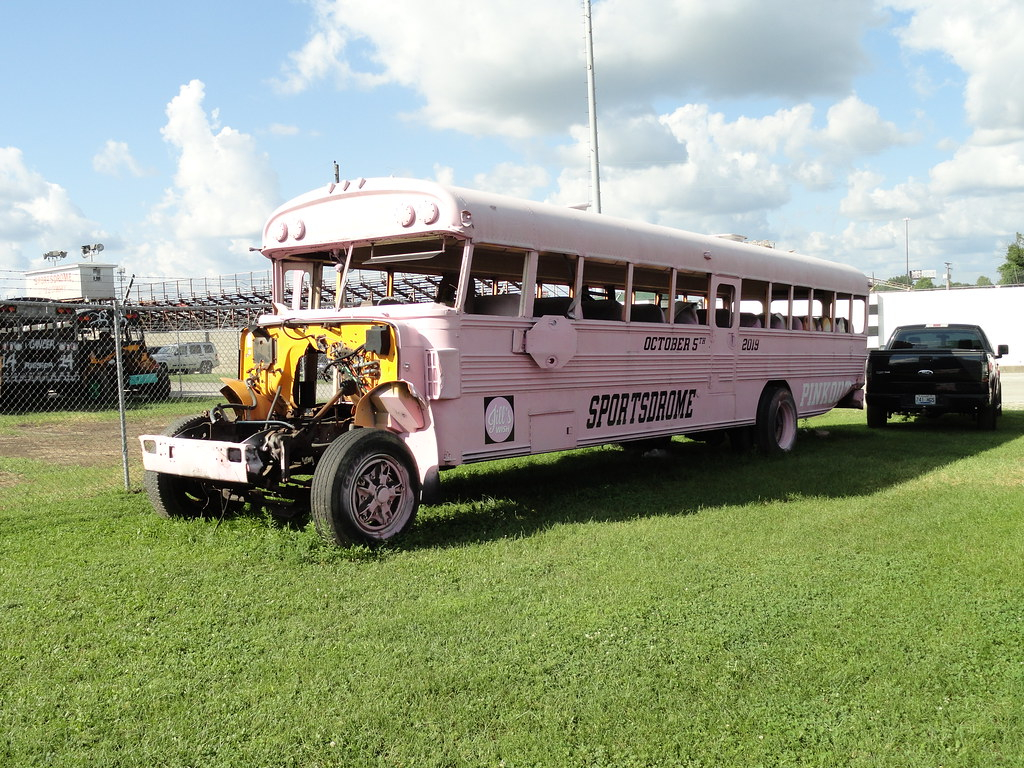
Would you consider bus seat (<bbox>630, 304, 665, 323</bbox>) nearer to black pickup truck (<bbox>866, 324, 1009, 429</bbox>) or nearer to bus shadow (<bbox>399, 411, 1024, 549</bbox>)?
bus shadow (<bbox>399, 411, 1024, 549</bbox>)

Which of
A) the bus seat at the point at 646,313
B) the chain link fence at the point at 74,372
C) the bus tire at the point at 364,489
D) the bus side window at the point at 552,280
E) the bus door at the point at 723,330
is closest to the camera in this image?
the bus tire at the point at 364,489

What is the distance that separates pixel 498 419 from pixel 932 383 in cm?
928

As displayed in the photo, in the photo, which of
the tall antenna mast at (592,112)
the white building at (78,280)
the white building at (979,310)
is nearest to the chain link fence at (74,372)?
the tall antenna mast at (592,112)

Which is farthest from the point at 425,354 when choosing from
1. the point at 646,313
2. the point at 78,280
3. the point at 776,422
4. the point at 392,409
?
the point at 78,280

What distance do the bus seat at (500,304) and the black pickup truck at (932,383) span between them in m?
8.81

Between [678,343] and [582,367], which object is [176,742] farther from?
[678,343]

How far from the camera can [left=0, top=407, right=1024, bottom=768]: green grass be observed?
3.41 m

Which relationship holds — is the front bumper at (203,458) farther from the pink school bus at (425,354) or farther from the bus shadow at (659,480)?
the bus shadow at (659,480)

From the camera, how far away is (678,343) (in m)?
9.20

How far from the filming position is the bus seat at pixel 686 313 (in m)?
9.40

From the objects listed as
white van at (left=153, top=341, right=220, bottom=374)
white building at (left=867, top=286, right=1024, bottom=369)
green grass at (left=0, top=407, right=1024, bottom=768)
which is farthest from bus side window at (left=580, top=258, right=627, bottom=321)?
white building at (left=867, top=286, right=1024, bottom=369)

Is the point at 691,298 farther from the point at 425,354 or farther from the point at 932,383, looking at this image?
the point at 932,383

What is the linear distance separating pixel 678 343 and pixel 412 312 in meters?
3.50

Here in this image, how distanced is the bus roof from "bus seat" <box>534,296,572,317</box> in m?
0.42
